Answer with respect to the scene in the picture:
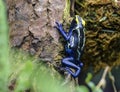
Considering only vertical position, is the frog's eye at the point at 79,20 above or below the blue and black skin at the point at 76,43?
above

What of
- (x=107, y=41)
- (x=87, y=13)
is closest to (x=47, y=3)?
(x=87, y=13)

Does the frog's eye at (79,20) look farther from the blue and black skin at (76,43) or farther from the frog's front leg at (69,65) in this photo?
the frog's front leg at (69,65)

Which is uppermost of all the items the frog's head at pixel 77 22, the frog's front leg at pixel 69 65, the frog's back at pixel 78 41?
the frog's head at pixel 77 22

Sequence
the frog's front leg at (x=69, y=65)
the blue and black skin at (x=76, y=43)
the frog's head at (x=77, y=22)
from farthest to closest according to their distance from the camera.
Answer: the frog's head at (x=77, y=22) < the blue and black skin at (x=76, y=43) < the frog's front leg at (x=69, y=65)

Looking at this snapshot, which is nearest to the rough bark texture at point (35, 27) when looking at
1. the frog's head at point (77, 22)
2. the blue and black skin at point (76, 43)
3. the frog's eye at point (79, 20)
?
the blue and black skin at point (76, 43)

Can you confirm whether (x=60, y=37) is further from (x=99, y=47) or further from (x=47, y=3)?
(x=99, y=47)

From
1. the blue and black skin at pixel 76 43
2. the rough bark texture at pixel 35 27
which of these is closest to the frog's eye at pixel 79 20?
the blue and black skin at pixel 76 43

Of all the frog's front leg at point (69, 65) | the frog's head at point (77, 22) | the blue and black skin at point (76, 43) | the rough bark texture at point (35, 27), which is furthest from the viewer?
the frog's head at point (77, 22)

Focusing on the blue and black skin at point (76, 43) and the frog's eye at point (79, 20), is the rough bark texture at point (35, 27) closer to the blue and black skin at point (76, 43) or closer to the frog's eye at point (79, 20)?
the blue and black skin at point (76, 43)

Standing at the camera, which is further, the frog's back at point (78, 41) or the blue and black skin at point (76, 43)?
the frog's back at point (78, 41)

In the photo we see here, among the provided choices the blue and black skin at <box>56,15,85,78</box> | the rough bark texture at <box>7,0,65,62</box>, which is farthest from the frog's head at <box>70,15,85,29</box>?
the rough bark texture at <box>7,0,65,62</box>
